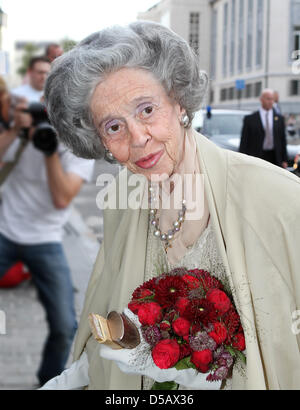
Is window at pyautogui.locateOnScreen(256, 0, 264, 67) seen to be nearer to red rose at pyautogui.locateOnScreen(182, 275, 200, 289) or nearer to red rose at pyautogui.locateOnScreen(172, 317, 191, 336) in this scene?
red rose at pyautogui.locateOnScreen(182, 275, 200, 289)

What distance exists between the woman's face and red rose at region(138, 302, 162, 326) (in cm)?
31

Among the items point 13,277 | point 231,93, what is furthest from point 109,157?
point 13,277

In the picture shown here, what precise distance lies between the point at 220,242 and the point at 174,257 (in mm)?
254

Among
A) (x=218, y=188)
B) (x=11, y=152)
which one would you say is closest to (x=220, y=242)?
(x=218, y=188)

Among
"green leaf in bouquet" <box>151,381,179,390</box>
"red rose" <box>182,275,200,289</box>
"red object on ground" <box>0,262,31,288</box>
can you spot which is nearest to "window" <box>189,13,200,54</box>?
"red rose" <box>182,275,200,289</box>

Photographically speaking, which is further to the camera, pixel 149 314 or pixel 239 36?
pixel 239 36

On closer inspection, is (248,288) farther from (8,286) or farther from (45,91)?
(8,286)

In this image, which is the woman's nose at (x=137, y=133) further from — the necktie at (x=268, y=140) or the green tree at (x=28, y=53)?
the necktie at (x=268, y=140)

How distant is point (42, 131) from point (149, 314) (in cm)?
149

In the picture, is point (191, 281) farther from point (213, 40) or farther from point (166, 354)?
point (213, 40)

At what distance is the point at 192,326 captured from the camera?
135 cm

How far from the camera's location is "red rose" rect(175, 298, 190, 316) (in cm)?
136

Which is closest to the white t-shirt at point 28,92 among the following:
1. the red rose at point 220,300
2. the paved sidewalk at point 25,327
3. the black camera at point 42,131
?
the black camera at point 42,131
